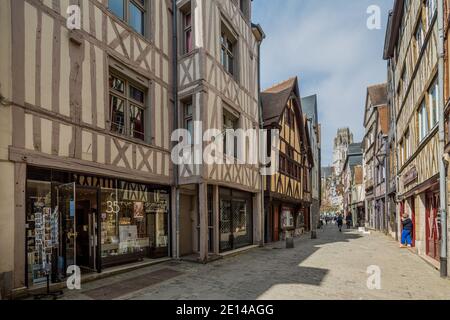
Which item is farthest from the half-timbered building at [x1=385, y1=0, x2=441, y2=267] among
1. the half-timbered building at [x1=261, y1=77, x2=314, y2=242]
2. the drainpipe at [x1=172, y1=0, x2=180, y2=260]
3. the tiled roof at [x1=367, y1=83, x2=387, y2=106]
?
the tiled roof at [x1=367, y1=83, x2=387, y2=106]

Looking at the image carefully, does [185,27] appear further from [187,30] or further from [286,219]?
[286,219]

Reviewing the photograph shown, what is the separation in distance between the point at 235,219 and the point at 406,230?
6.99m

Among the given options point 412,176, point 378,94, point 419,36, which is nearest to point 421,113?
point 412,176

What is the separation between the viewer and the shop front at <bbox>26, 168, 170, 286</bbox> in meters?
5.46

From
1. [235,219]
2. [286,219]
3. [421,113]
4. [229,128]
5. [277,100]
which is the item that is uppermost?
[277,100]

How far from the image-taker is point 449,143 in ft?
20.7

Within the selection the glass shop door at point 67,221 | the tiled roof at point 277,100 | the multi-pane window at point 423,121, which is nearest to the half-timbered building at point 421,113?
the multi-pane window at point 423,121

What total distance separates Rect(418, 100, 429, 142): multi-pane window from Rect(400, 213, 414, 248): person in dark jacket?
3.80 metres

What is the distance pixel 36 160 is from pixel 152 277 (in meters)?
3.36

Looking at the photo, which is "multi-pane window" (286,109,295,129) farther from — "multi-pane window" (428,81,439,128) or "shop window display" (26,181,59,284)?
"shop window display" (26,181,59,284)

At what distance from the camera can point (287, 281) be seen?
20.9 ft

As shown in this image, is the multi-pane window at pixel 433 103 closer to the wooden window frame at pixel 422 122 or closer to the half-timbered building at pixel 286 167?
the wooden window frame at pixel 422 122

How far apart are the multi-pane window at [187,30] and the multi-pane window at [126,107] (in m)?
2.38
